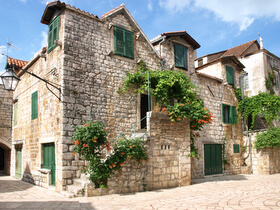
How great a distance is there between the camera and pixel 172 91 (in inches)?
418

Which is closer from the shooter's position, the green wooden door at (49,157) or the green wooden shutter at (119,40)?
the green wooden door at (49,157)

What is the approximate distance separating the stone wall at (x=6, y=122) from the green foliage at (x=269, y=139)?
13.4 m

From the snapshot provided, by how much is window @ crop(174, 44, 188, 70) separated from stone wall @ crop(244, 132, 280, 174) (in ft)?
19.7

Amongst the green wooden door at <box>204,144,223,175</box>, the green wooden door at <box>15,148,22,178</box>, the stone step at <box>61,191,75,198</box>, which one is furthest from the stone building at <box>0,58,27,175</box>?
the green wooden door at <box>204,144,223,175</box>

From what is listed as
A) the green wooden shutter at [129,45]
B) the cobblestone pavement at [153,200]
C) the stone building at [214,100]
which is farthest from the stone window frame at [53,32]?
the cobblestone pavement at [153,200]

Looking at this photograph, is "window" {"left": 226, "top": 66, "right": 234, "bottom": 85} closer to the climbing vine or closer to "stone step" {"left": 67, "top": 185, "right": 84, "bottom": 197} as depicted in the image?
the climbing vine

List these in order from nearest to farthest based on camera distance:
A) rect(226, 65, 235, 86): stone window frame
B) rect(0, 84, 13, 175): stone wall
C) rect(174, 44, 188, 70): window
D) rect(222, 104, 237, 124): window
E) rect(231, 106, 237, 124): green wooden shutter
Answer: rect(174, 44, 188, 70): window
rect(0, 84, 13, 175): stone wall
rect(222, 104, 237, 124): window
rect(231, 106, 237, 124): green wooden shutter
rect(226, 65, 235, 86): stone window frame

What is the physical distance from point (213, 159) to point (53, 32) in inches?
373

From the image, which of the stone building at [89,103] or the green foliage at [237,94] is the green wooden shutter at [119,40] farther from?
the green foliage at [237,94]

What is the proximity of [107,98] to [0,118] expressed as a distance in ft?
24.7

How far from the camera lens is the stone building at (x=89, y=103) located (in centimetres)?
816

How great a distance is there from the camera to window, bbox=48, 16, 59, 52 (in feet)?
29.8

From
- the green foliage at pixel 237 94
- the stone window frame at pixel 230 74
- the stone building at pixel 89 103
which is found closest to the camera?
the stone building at pixel 89 103

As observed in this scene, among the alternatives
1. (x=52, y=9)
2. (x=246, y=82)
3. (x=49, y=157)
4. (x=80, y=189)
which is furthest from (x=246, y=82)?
(x=80, y=189)
